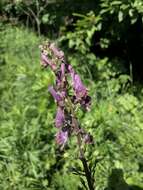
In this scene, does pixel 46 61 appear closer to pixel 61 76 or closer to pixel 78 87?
pixel 61 76

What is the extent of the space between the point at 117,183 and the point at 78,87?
119cm

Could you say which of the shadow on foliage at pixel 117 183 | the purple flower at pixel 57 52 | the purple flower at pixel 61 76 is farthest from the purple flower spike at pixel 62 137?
the shadow on foliage at pixel 117 183

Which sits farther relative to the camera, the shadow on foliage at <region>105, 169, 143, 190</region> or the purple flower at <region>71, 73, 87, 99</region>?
the shadow on foliage at <region>105, 169, 143, 190</region>

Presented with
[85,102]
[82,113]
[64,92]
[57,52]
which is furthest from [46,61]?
[82,113]

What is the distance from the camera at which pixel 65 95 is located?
2.41 meters

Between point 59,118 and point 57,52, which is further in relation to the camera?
point 59,118

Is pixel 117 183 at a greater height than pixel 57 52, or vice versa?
pixel 57 52

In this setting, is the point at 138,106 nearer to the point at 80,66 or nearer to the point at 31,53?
the point at 80,66

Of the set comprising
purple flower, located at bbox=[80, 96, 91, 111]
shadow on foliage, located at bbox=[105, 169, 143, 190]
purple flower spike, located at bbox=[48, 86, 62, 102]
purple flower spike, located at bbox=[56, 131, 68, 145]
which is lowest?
shadow on foliage, located at bbox=[105, 169, 143, 190]

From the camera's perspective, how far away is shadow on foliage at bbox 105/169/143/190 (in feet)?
11.1

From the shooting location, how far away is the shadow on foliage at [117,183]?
3.38 m

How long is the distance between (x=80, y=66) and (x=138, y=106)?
5.81 feet

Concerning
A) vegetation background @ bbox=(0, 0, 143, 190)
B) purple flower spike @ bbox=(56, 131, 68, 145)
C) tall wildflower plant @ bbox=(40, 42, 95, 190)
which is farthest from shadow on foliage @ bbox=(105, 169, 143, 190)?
purple flower spike @ bbox=(56, 131, 68, 145)

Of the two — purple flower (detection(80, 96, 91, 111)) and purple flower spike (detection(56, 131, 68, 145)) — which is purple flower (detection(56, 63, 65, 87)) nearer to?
purple flower (detection(80, 96, 91, 111))
